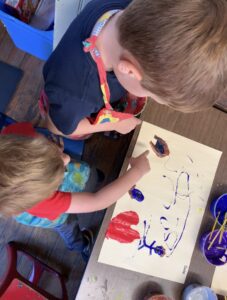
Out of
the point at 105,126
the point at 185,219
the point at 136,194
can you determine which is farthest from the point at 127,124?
the point at 185,219

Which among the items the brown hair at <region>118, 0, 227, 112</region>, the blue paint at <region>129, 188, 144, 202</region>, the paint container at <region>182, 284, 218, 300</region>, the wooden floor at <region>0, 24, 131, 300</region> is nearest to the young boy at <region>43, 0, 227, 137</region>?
the brown hair at <region>118, 0, 227, 112</region>

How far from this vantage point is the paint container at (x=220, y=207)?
2.78 ft

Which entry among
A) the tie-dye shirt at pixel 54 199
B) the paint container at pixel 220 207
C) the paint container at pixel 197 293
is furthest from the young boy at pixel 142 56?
the paint container at pixel 197 293

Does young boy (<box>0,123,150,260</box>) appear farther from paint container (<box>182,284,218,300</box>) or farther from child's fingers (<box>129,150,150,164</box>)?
paint container (<box>182,284,218,300</box>)

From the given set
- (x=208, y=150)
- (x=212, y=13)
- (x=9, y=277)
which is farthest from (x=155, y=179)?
(x=9, y=277)

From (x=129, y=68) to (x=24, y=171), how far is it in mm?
269

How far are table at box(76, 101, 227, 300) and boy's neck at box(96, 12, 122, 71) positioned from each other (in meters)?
0.26

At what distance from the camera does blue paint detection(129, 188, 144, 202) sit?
816 millimetres

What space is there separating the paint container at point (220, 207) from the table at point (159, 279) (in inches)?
0.7

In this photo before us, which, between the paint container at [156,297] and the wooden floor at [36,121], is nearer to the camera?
the paint container at [156,297]

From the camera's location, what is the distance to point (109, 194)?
78cm

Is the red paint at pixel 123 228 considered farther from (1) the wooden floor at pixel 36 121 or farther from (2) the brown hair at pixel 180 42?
(1) the wooden floor at pixel 36 121

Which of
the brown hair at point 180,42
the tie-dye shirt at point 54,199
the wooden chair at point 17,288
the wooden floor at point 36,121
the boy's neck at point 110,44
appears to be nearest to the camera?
the brown hair at point 180,42

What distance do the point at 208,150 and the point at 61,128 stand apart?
0.41 m
